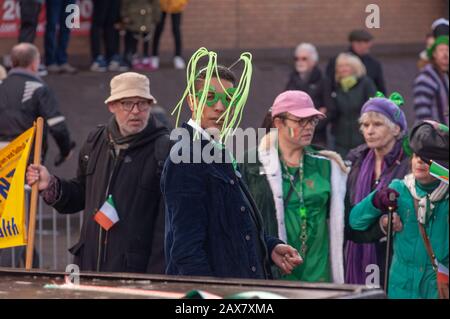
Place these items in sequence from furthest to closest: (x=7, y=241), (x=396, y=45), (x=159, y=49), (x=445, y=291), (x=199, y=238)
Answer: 1. (x=396, y=45)
2. (x=159, y=49)
3. (x=7, y=241)
4. (x=445, y=291)
5. (x=199, y=238)

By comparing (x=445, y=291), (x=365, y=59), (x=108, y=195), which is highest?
(x=365, y=59)

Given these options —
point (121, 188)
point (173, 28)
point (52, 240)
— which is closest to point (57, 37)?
point (173, 28)

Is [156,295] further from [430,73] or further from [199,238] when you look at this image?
[430,73]

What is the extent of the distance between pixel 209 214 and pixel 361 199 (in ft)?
8.07

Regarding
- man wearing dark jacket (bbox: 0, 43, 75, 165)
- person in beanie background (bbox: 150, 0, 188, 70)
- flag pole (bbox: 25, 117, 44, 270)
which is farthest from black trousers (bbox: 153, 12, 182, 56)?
flag pole (bbox: 25, 117, 44, 270)

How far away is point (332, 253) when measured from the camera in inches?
320

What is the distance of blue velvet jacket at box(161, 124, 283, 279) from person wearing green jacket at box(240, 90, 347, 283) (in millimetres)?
1386

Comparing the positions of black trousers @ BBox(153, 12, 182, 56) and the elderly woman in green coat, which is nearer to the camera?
the elderly woman in green coat

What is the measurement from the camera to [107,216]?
26.4ft

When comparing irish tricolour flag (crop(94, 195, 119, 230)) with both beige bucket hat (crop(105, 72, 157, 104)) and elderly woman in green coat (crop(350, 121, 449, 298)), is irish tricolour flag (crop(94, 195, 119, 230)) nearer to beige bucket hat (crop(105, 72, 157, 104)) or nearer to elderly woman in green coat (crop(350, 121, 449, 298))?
beige bucket hat (crop(105, 72, 157, 104))

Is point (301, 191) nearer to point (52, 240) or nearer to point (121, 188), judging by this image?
point (121, 188)

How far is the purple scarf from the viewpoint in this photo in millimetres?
8633

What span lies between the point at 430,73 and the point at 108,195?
605 centimetres

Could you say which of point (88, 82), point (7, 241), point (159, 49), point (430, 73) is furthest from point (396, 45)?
point (7, 241)
